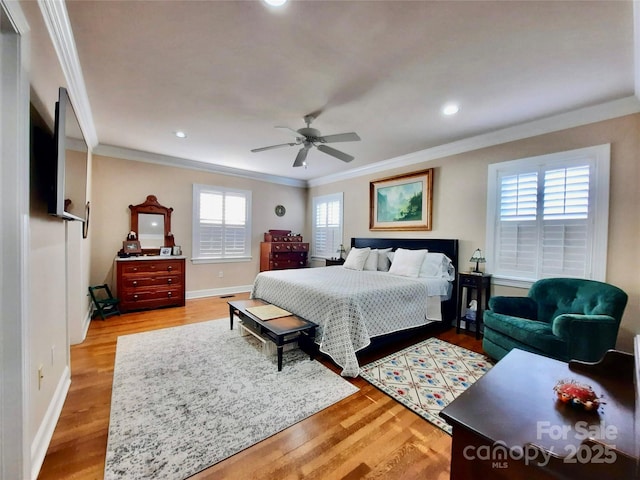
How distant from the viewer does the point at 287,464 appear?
1.53 m

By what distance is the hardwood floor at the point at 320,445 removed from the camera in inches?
58.1

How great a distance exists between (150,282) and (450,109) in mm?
4983

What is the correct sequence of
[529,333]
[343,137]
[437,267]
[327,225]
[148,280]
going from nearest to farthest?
[529,333]
[343,137]
[437,267]
[148,280]
[327,225]

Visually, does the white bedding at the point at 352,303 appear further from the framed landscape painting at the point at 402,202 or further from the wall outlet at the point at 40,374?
the wall outlet at the point at 40,374

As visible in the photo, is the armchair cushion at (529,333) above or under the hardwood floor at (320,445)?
above

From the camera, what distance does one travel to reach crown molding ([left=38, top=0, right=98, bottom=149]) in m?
1.53

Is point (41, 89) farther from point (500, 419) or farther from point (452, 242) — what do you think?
point (452, 242)

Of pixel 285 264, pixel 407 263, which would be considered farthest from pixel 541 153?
pixel 285 264

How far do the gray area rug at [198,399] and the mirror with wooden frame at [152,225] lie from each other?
A: 2.12m

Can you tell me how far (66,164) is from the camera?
5.98 ft

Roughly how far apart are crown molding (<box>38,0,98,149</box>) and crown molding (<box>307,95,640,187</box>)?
13.8 ft

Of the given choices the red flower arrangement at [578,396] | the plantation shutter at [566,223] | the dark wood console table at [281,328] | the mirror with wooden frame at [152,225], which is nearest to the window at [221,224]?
the mirror with wooden frame at [152,225]

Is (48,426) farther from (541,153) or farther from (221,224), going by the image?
(541,153)

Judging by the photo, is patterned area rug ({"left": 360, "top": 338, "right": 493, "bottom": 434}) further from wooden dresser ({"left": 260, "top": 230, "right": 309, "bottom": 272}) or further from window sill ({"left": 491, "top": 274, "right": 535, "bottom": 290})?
wooden dresser ({"left": 260, "top": 230, "right": 309, "bottom": 272})
